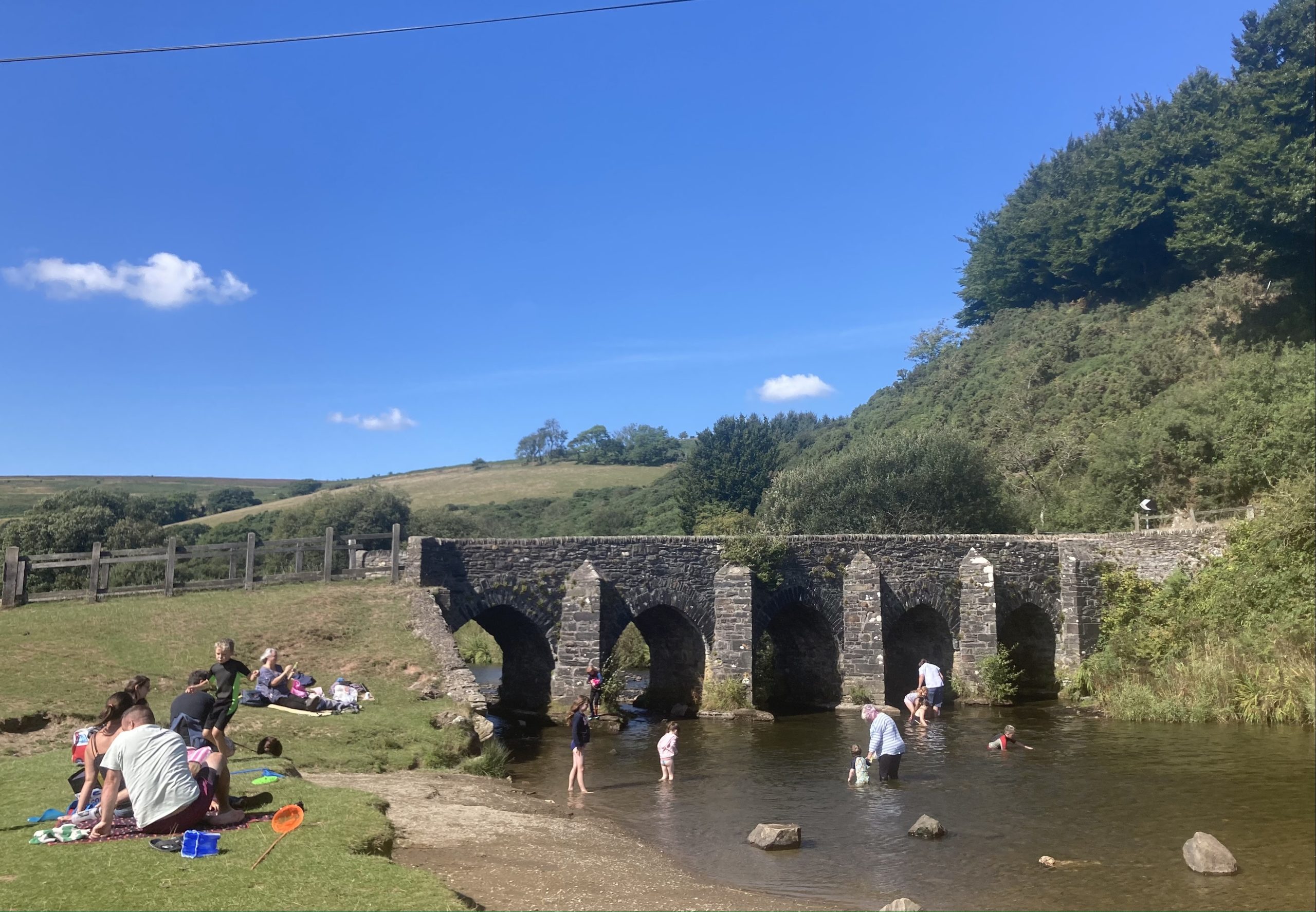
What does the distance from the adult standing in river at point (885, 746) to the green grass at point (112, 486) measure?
211ft

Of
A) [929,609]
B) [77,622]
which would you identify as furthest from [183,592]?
[929,609]

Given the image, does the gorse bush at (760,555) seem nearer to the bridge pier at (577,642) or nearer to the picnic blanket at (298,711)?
the bridge pier at (577,642)

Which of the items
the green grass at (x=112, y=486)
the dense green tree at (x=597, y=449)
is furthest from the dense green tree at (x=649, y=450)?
the green grass at (x=112, y=486)

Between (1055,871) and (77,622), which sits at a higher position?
(77,622)

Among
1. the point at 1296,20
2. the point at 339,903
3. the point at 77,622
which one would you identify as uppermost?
the point at 1296,20

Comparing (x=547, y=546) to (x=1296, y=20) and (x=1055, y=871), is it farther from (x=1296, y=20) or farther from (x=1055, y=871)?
(x=1296, y=20)

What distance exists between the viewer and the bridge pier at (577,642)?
80.4 ft

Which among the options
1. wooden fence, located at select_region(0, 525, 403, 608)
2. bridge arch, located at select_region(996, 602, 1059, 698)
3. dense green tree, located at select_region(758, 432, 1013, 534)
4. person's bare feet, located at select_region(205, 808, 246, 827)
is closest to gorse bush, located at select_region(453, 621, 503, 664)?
dense green tree, located at select_region(758, 432, 1013, 534)

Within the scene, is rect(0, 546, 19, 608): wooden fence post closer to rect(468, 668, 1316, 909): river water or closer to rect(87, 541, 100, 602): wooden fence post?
rect(87, 541, 100, 602): wooden fence post

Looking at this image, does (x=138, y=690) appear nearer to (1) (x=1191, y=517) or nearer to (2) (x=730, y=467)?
(1) (x=1191, y=517)

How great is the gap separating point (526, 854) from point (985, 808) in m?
7.59

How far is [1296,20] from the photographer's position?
36.0 meters

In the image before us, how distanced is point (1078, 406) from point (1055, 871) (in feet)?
128

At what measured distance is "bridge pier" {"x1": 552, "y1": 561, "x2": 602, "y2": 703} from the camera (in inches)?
965
